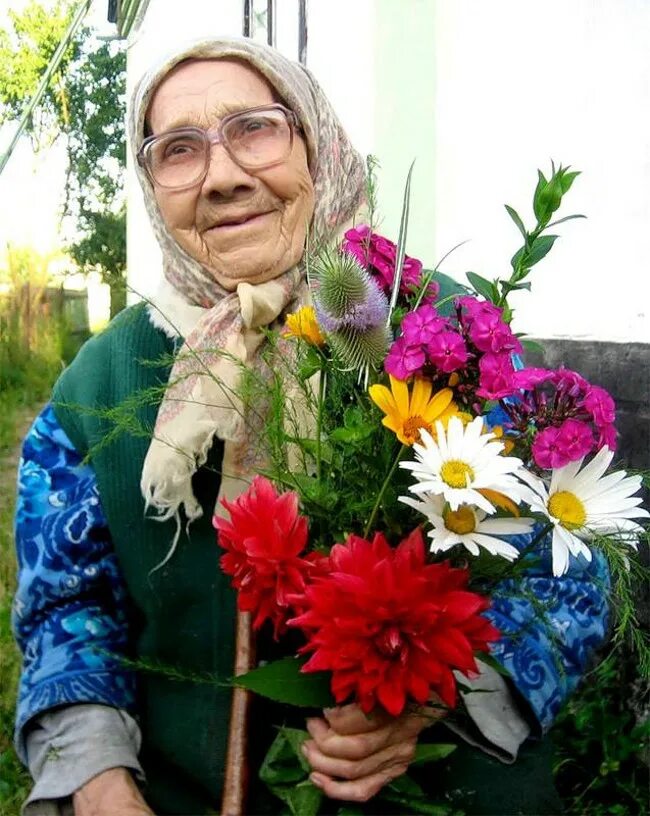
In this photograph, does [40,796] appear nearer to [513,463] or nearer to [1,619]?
[513,463]

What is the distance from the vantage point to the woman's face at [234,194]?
157 centimetres

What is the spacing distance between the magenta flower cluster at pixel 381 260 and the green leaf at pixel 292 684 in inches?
18.4

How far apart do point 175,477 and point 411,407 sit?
594mm

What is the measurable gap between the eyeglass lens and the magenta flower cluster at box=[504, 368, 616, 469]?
685mm

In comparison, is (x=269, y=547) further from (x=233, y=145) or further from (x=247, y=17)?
(x=247, y=17)

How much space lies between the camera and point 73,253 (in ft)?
15.8

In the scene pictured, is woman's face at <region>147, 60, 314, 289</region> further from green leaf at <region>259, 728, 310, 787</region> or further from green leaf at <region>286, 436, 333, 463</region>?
green leaf at <region>259, 728, 310, 787</region>

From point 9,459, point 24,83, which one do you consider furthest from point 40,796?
point 24,83

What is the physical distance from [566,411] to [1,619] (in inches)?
137

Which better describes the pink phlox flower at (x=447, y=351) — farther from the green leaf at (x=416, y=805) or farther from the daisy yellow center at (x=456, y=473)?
the green leaf at (x=416, y=805)

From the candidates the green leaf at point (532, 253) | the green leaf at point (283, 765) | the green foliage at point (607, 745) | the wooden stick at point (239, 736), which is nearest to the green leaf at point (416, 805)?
the green leaf at point (283, 765)

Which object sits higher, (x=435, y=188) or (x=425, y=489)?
(x=435, y=188)

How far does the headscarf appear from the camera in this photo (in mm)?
1514

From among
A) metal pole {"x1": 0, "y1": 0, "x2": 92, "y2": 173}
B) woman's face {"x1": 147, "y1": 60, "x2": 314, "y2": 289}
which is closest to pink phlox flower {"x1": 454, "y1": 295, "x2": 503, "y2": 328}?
woman's face {"x1": 147, "y1": 60, "x2": 314, "y2": 289}
